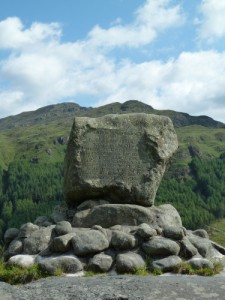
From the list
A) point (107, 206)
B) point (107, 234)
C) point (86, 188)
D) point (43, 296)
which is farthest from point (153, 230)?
point (43, 296)

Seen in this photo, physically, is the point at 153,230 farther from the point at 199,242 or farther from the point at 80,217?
the point at 80,217

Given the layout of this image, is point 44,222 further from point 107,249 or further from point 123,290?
point 123,290

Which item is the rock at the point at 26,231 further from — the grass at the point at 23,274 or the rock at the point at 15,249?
the grass at the point at 23,274

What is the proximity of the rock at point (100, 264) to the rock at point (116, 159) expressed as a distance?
5.21m

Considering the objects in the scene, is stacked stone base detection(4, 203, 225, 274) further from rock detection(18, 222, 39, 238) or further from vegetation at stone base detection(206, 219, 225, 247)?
vegetation at stone base detection(206, 219, 225, 247)

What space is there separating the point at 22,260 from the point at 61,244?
4.77 ft

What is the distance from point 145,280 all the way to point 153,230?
4822 millimetres

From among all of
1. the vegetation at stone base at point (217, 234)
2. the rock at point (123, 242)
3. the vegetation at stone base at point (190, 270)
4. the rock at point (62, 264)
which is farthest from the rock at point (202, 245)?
the vegetation at stone base at point (217, 234)

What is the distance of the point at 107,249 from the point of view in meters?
16.7

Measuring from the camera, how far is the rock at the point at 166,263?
1569cm

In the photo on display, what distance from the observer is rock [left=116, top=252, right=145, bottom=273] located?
15.5 meters

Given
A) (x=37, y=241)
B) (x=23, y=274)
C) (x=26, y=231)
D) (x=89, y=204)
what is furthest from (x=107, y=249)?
(x=89, y=204)

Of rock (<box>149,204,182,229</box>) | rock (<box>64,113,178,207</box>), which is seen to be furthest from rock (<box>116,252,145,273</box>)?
rock (<box>64,113,178,207</box>)

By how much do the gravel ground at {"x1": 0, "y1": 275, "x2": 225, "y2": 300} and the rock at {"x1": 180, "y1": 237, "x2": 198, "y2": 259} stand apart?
13.2 feet
